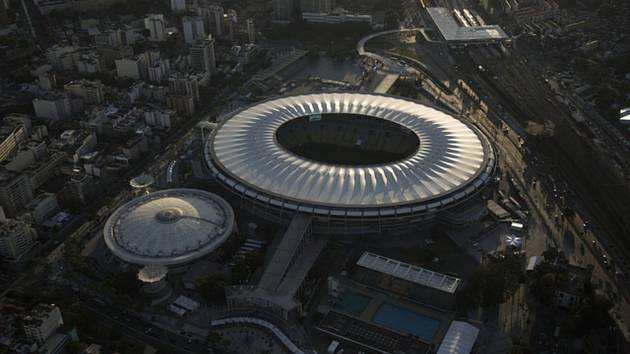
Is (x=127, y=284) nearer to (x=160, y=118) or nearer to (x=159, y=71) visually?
(x=160, y=118)

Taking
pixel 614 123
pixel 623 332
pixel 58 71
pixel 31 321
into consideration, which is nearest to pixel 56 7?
pixel 58 71

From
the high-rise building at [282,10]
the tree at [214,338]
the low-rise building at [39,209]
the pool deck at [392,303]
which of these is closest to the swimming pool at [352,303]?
the pool deck at [392,303]

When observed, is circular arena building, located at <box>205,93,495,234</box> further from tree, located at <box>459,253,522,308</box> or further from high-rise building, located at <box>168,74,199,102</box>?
high-rise building, located at <box>168,74,199,102</box>

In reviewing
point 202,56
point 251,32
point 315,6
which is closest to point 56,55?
point 202,56

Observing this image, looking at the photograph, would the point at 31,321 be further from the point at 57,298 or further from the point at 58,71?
the point at 58,71

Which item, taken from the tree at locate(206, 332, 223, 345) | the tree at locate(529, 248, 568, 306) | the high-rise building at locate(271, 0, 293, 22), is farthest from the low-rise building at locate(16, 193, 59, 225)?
the high-rise building at locate(271, 0, 293, 22)
